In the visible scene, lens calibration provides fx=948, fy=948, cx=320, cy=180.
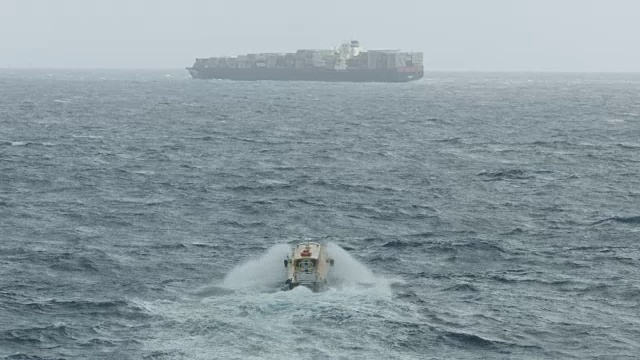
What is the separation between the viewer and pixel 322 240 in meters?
61.2

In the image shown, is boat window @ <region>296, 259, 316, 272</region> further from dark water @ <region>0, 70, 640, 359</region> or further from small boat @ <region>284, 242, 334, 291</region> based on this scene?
dark water @ <region>0, 70, 640, 359</region>

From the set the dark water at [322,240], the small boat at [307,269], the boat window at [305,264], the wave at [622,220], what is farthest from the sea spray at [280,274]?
the wave at [622,220]

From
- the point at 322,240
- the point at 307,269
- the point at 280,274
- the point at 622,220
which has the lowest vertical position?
the point at 622,220

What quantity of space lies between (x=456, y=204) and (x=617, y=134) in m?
66.5

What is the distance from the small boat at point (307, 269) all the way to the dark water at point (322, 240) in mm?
850

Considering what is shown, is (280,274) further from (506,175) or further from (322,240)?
(506,175)

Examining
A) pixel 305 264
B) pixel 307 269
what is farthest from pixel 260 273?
pixel 307 269

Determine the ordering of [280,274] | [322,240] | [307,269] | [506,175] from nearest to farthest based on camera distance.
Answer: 1. [307,269]
2. [280,274]
3. [322,240]
4. [506,175]

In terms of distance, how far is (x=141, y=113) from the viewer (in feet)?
585

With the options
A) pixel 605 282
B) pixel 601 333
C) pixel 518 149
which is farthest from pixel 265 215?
pixel 518 149

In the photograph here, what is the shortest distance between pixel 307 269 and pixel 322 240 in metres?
12.8

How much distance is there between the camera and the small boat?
47875mm

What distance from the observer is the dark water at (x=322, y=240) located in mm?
41531

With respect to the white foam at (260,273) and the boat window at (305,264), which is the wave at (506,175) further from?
the boat window at (305,264)
